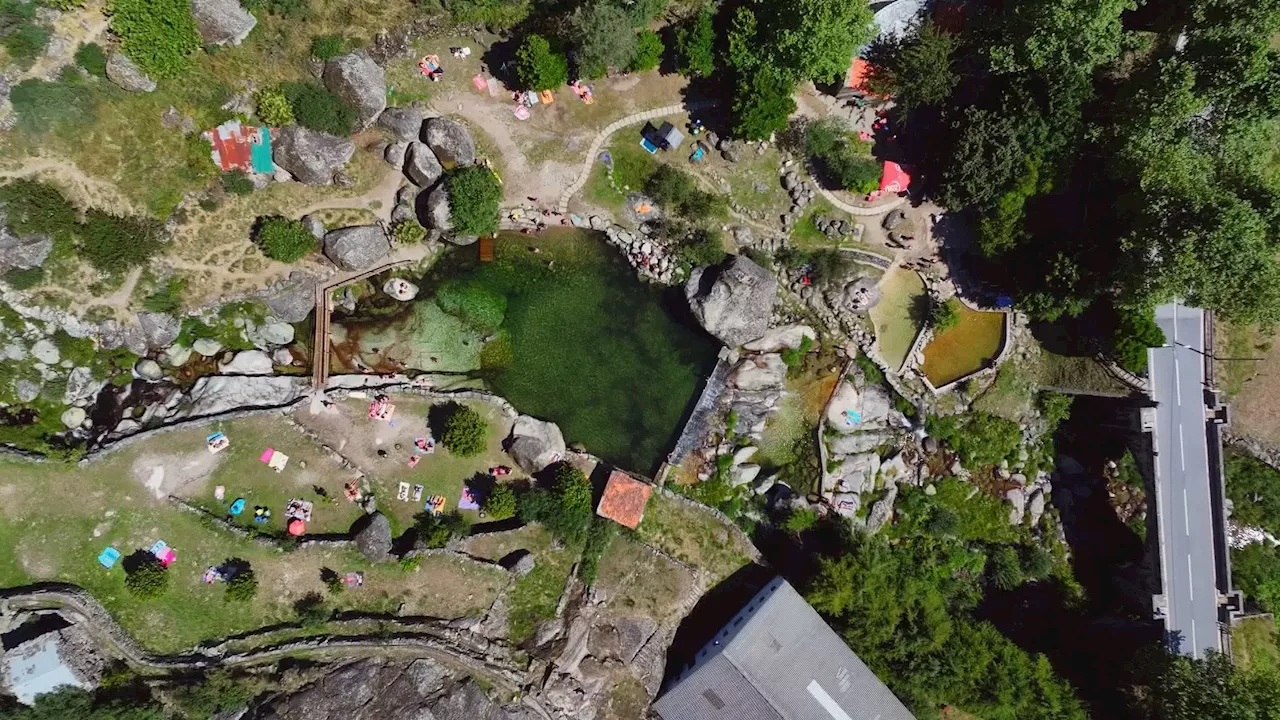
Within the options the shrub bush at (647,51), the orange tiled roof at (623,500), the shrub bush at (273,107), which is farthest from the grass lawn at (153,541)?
the shrub bush at (647,51)

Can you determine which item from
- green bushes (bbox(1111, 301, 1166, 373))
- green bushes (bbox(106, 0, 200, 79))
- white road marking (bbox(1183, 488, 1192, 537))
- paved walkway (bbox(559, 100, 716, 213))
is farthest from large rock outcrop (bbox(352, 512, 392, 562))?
white road marking (bbox(1183, 488, 1192, 537))

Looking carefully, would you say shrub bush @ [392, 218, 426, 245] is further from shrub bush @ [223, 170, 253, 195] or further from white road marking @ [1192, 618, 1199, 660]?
white road marking @ [1192, 618, 1199, 660]

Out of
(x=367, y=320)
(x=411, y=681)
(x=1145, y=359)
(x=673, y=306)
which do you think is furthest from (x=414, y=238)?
(x=1145, y=359)

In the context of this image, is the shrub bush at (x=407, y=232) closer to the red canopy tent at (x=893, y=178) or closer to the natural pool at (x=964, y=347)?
the red canopy tent at (x=893, y=178)

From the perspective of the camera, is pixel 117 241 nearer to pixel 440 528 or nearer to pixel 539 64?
pixel 440 528

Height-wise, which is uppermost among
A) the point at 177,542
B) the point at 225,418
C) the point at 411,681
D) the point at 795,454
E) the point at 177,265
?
the point at 795,454

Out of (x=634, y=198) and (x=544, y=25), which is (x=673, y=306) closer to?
(x=634, y=198)
